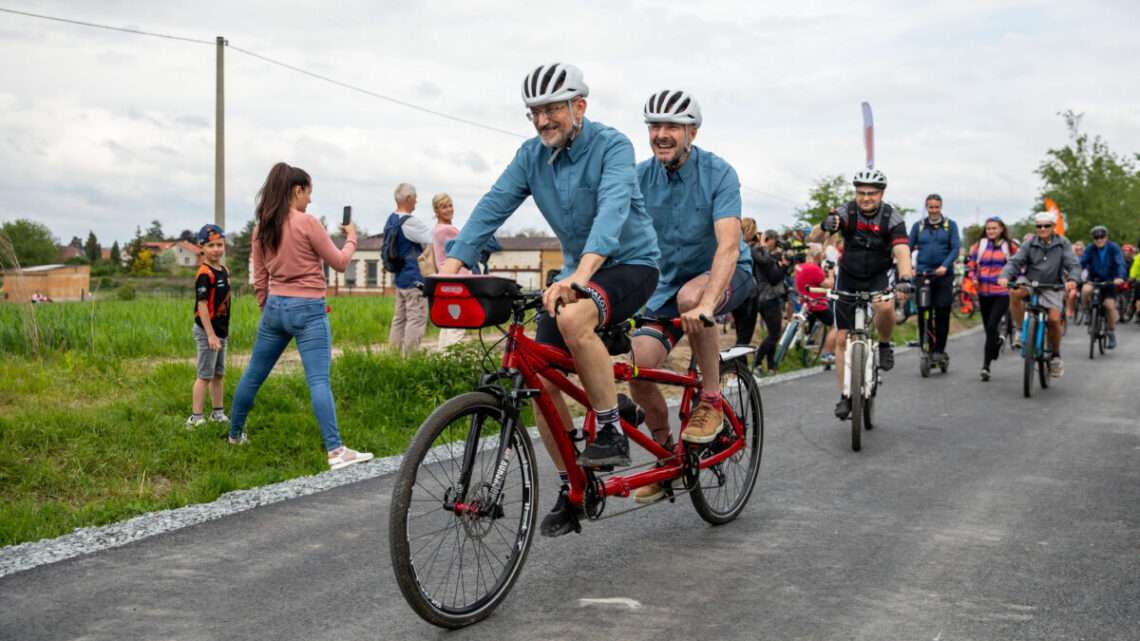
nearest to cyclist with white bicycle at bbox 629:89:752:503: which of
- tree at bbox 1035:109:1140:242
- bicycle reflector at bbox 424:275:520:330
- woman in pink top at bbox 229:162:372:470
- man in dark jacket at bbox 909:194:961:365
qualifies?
bicycle reflector at bbox 424:275:520:330

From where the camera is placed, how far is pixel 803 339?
50.3 ft

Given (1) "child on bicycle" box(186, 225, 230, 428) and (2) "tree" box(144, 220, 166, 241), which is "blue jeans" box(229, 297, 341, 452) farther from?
(2) "tree" box(144, 220, 166, 241)

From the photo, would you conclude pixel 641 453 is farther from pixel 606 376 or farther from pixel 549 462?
pixel 549 462

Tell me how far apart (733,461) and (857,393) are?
2716 millimetres

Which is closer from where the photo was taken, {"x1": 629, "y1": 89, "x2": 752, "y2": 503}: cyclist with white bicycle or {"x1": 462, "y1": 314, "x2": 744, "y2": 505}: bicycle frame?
{"x1": 462, "y1": 314, "x2": 744, "y2": 505}: bicycle frame

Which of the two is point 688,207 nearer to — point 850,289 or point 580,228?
point 580,228

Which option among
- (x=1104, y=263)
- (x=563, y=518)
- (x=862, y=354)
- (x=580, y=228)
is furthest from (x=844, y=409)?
(x=1104, y=263)

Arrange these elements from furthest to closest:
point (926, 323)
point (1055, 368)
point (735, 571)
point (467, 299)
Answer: point (926, 323) → point (1055, 368) → point (735, 571) → point (467, 299)

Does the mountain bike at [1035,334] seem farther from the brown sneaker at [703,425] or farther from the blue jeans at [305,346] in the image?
the blue jeans at [305,346]

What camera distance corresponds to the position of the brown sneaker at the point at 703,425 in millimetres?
5254

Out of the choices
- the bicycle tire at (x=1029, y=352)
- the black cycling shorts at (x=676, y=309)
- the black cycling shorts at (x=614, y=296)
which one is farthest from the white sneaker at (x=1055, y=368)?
the black cycling shorts at (x=614, y=296)

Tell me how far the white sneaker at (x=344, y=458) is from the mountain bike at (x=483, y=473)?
298 cm

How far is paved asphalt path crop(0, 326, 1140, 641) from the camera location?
4.00 metres

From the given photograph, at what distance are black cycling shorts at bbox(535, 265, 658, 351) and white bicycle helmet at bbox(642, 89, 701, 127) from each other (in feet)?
2.98
